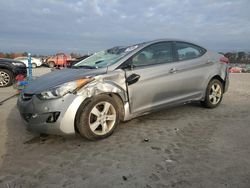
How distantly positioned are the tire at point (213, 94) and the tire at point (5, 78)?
7.67 metres

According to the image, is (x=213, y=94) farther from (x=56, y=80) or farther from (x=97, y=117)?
(x=56, y=80)

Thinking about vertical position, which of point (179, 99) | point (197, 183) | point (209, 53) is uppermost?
point (209, 53)

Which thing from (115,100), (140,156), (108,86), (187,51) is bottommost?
(140,156)

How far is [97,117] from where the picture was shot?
408 centimetres

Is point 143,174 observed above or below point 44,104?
below

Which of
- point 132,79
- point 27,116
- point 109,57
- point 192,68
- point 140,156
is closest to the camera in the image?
point 140,156

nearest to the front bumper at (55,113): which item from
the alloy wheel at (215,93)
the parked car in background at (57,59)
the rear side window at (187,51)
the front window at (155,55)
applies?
the front window at (155,55)

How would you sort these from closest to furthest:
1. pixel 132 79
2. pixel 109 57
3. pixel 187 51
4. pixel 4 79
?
pixel 132 79
pixel 109 57
pixel 187 51
pixel 4 79

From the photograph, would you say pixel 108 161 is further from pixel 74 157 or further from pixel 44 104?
pixel 44 104

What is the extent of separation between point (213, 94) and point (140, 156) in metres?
3.07

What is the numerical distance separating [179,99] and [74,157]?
2445 mm

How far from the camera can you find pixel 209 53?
5.83 meters

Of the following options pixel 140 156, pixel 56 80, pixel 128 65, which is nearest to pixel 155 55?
pixel 128 65

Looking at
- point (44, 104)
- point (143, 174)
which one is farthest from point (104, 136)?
point (143, 174)
